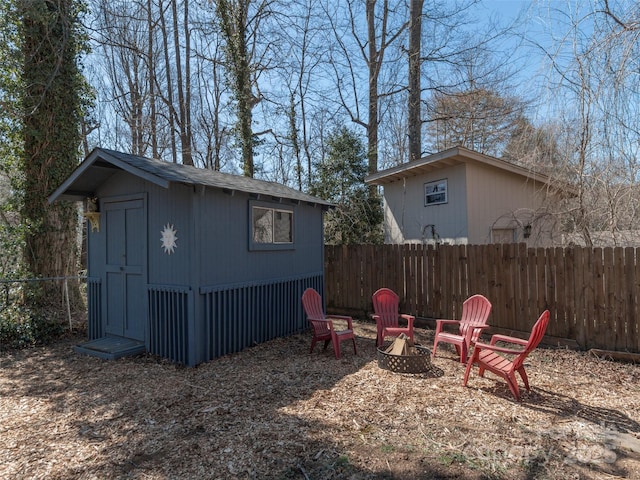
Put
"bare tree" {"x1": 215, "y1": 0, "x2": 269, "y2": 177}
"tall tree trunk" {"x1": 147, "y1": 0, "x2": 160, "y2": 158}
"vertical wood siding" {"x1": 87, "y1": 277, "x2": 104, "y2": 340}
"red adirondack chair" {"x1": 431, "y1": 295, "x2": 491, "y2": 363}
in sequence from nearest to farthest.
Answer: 1. "red adirondack chair" {"x1": 431, "y1": 295, "x2": 491, "y2": 363}
2. "vertical wood siding" {"x1": 87, "y1": 277, "x2": 104, "y2": 340}
3. "bare tree" {"x1": 215, "y1": 0, "x2": 269, "y2": 177}
4. "tall tree trunk" {"x1": 147, "y1": 0, "x2": 160, "y2": 158}

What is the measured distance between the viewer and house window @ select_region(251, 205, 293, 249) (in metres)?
6.10

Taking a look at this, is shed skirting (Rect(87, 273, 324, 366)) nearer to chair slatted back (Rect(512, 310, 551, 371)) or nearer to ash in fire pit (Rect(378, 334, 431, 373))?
ash in fire pit (Rect(378, 334, 431, 373))

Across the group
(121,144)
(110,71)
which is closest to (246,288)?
(121,144)

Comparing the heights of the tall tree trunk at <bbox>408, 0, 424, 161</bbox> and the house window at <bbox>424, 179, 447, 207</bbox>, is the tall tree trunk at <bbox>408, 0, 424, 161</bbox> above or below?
above

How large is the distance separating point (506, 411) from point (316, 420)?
5.81ft

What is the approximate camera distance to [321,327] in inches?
221

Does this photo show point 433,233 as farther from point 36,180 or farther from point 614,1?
point 36,180

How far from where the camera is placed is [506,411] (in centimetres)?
357

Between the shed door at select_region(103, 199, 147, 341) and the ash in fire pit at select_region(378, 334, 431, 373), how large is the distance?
138 inches

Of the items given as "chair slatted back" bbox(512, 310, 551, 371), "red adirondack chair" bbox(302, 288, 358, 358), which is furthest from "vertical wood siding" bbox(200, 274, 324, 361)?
"chair slatted back" bbox(512, 310, 551, 371)

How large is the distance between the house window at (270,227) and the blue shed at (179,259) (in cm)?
2

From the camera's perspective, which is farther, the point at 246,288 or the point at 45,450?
the point at 246,288

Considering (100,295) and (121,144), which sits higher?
Answer: (121,144)

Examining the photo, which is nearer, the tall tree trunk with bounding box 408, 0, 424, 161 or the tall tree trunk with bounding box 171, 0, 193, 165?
the tall tree trunk with bounding box 408, 0, 424, 161
